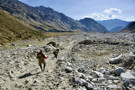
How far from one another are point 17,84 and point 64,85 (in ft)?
11.5

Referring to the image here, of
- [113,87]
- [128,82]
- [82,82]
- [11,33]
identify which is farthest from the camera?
[11,33]

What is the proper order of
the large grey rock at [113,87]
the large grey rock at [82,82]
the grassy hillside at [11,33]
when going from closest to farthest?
the large grey rock at [113,87] → the large grey rock at [82,82] → the grassy hillside at [11,33]

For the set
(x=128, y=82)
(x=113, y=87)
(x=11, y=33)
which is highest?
(x=11, y=33)

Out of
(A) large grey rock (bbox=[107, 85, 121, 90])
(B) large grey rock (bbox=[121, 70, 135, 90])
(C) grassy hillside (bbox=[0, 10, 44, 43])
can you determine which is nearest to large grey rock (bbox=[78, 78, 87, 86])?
(A) large grey rock (bbox=[107, 85, 121, 90])

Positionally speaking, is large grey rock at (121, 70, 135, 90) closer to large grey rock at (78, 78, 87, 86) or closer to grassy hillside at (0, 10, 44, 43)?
large grey rock at (78, 78, 87, 86)

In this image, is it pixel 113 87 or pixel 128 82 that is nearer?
pixel 128 82

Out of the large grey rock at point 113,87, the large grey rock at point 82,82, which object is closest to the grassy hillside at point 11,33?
the large grey rock at point 82,82

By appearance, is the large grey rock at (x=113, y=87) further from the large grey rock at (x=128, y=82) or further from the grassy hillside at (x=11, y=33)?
the grassy hillside at (x=11, y=33)

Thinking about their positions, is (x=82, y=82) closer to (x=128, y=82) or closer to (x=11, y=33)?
(x=128, y=82)

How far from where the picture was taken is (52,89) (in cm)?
754

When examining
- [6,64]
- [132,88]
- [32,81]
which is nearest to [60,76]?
[32,81]

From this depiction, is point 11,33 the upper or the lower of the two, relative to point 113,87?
upper

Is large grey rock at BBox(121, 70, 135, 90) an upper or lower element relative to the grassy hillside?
lower

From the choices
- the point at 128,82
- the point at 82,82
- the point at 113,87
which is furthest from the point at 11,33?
the point at 128,82
